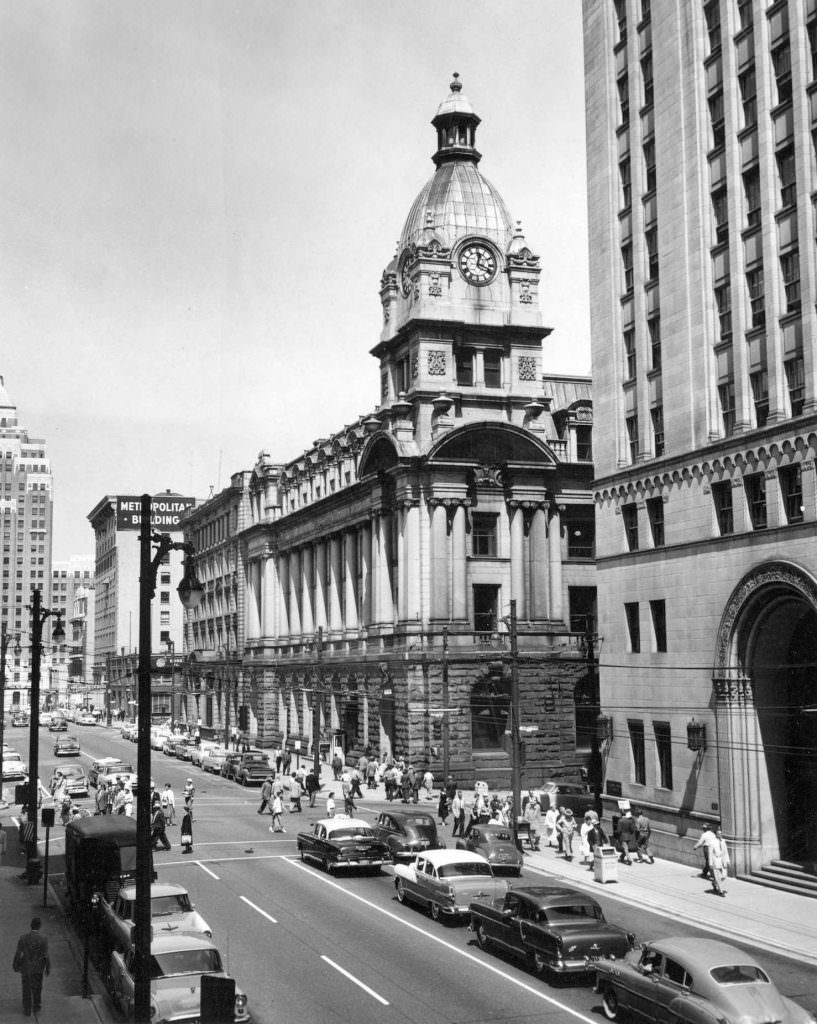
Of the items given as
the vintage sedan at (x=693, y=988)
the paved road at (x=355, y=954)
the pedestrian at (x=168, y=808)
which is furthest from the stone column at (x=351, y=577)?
the vintage sedan at (x=693, y=988)

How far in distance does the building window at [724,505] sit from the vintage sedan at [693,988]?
Answer: 17944 millimetres

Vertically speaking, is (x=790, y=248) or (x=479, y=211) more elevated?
(x=479, y=211)

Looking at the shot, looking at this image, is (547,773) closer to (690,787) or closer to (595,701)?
→ (595,701)

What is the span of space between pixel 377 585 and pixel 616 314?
31.8m

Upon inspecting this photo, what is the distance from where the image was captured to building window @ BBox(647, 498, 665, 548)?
1556 inches

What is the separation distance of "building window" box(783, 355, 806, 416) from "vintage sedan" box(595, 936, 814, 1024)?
18.1 meters

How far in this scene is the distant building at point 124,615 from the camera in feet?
486

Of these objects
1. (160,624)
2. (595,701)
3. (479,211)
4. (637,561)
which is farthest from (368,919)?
(160,624)

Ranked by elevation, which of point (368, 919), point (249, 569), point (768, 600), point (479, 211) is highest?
point (479, 211)

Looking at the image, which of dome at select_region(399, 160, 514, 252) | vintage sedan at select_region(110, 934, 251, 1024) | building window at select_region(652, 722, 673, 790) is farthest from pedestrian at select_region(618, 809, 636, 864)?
dome at select_region(399, 160, 514, 252)

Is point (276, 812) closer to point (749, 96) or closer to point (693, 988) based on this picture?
point (693, 988)

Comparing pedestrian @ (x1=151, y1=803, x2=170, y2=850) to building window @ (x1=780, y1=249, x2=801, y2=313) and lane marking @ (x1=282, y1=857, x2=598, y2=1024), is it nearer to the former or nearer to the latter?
lane marking @ (x1=282, y1=857, x2=598, y2=1024)

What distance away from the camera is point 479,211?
7494 centimetres

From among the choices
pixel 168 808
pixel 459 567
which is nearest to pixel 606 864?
pixel 168 808
